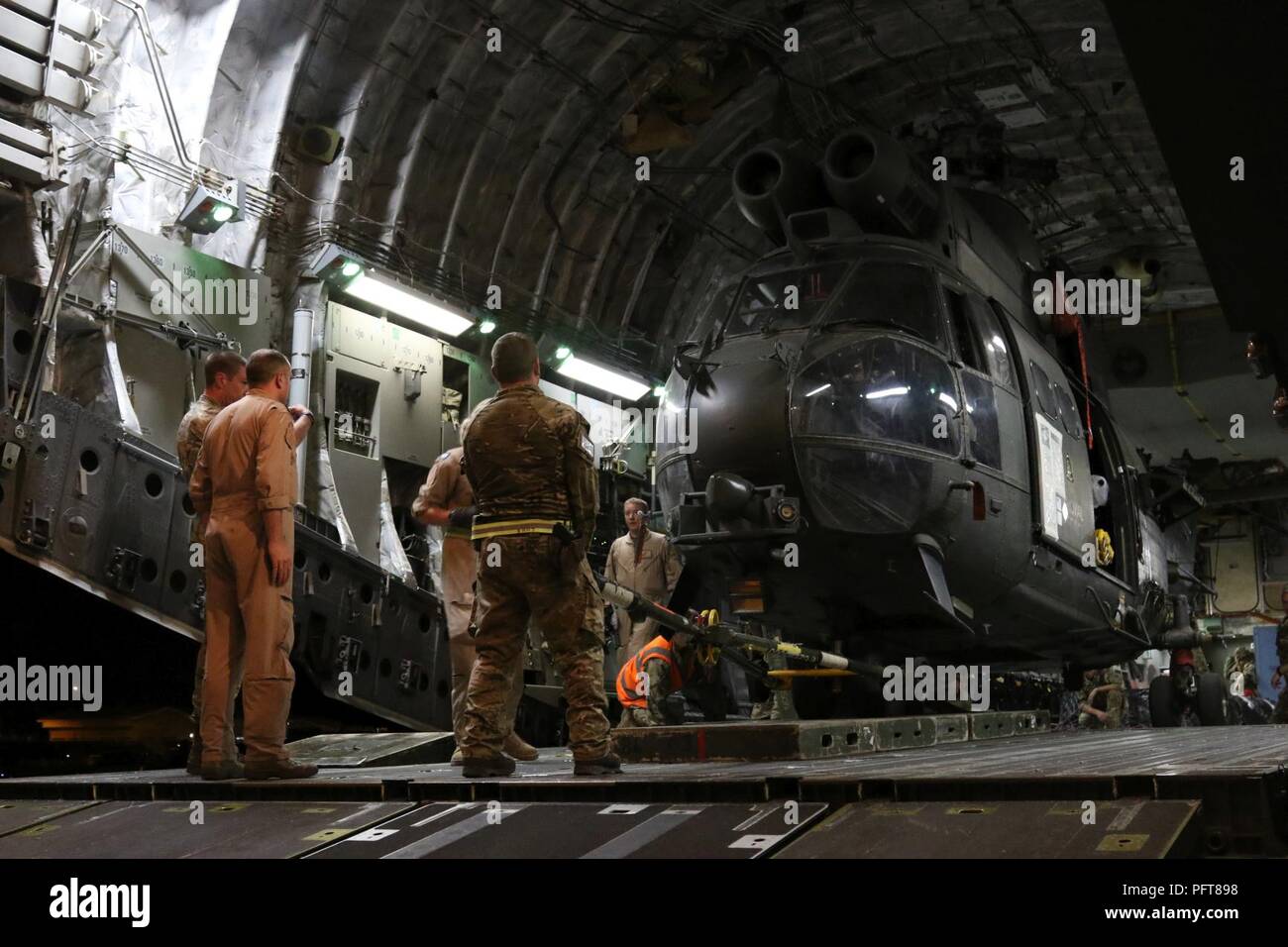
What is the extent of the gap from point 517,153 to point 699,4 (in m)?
2.61

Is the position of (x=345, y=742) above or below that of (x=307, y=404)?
below

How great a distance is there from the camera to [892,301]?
25.7ft

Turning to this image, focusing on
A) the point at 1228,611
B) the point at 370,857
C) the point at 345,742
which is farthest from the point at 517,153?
the point at 1228,611

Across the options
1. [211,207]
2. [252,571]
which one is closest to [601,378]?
[211,207]

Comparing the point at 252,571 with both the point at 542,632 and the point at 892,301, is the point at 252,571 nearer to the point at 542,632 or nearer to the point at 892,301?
the point at 542,632

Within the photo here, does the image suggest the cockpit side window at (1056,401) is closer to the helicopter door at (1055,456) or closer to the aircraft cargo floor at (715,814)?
the helicopter door at (1055,456)

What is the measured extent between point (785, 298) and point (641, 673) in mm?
2524

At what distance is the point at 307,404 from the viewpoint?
1259 centimetres

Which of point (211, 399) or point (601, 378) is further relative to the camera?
point (601, 378)
